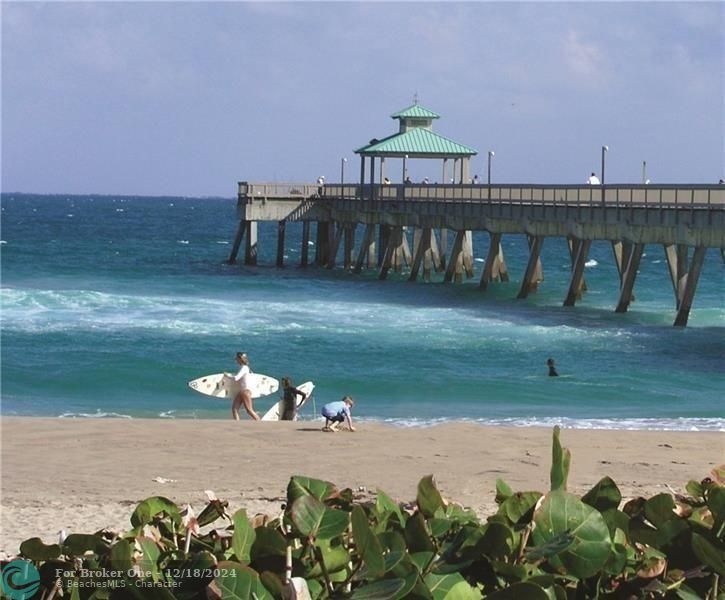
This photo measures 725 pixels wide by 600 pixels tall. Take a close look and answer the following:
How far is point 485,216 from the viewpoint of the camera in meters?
44.8

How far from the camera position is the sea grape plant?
140 inches

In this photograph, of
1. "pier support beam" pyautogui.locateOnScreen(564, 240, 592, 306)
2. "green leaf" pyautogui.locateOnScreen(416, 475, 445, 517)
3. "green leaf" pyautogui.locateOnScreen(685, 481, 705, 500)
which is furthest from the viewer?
"pier support beam" pyautogui.locateOnScreen(564, 240, 592, 306)

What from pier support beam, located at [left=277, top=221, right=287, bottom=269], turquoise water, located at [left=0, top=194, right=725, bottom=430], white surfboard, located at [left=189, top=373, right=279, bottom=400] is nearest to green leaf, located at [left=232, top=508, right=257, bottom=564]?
white surfboard, located at [left=189, top=373, right=279, bottom=400]

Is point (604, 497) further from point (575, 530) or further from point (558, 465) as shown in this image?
point (575, 530)

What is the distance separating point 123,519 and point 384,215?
4130cm

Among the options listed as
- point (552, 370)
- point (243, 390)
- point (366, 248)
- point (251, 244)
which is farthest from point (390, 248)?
point (243, 390)

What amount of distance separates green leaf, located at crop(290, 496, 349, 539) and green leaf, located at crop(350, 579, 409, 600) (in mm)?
225

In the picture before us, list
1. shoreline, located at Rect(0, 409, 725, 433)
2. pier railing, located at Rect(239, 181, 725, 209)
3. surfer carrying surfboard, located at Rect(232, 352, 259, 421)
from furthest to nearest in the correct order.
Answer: pier railing, located at Rect(239, 181, 725, 209) < shoreline, located at Rect(0, 409, 725, 433) < surfer carrying surfboard, located at Rect(232, 352, 259, 421)

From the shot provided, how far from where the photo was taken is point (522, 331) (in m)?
34.7

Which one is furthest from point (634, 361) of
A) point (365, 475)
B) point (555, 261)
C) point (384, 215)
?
point (555, 261)

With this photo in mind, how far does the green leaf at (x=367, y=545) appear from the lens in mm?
3561

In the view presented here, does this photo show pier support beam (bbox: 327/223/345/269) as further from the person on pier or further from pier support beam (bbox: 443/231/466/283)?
the person on pier

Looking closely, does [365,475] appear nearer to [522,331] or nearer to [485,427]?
[485,427]

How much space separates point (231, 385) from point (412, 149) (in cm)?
3570
